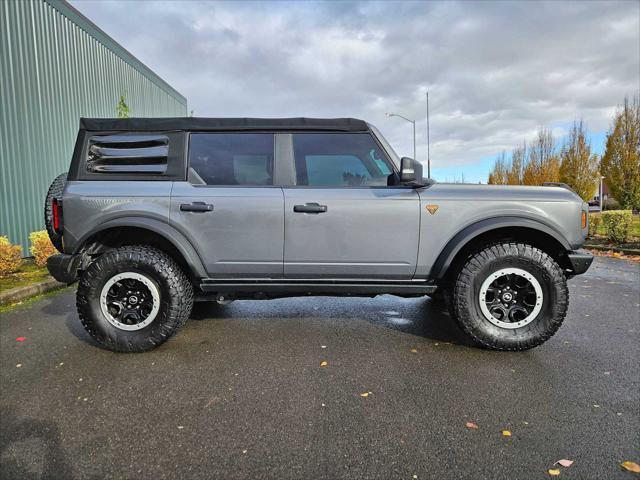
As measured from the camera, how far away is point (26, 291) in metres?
5.11

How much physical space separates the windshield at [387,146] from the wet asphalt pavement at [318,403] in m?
1.62

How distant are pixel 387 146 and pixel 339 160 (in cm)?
45

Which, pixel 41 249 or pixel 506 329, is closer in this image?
pixel 506 329

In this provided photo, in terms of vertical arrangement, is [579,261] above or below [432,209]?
below

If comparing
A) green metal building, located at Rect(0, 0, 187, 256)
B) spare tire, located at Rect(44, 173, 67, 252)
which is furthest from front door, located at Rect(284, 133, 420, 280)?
green metal building, located at Rect(0, 0, 187, 256)

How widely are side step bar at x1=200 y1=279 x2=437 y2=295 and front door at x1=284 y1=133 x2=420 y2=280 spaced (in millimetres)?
64

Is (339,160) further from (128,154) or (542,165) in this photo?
(542,165)

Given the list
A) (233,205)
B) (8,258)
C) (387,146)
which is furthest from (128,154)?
(8,258)

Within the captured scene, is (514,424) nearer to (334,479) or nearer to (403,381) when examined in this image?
(403,381)

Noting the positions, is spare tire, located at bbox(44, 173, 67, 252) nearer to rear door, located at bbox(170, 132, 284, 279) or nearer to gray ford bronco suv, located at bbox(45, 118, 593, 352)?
gray ford bronco suv, located at bbox(45, 118, 593, 352)

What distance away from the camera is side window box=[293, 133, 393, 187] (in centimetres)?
327

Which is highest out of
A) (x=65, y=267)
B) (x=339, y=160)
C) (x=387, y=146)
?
(x=387, y=146)

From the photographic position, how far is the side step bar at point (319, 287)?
3205 mm

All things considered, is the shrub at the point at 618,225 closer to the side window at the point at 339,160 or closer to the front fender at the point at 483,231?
the front fender at the point at 483,231
